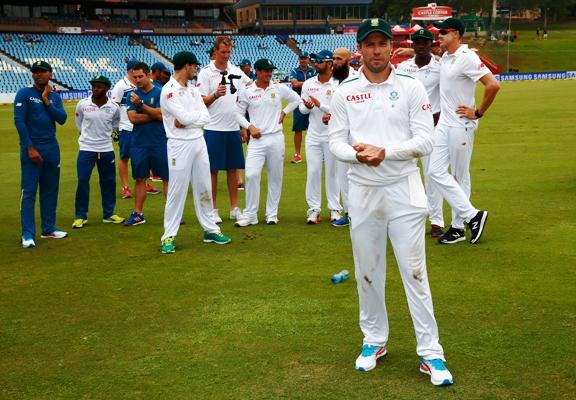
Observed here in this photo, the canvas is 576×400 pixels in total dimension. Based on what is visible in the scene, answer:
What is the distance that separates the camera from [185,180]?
363 inches

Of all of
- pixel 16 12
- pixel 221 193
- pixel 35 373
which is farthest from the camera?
pixel 16 12

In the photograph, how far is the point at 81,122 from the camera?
11703 millimetres

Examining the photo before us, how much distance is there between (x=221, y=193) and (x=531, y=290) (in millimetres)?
7813

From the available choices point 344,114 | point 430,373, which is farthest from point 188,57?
point 430,373

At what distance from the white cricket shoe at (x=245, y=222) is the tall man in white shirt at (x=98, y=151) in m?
1.96

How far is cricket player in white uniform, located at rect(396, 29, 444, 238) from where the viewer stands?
9180 mm

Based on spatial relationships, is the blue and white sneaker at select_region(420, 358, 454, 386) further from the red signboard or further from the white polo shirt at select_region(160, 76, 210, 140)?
the red signboard

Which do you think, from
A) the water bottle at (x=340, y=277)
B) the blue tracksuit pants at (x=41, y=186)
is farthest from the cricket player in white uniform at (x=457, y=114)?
the blue tracksuit pants at (x=41, y=186)

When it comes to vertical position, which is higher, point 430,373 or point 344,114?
point 344,114

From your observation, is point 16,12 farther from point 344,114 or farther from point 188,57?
point 344,114

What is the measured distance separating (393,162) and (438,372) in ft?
4.81

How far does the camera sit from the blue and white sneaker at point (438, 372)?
4.96m

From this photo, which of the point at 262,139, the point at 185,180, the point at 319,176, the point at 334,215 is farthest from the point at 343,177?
the point at 185,180

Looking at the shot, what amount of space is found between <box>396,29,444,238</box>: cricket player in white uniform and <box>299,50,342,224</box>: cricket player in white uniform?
1.61 metres
